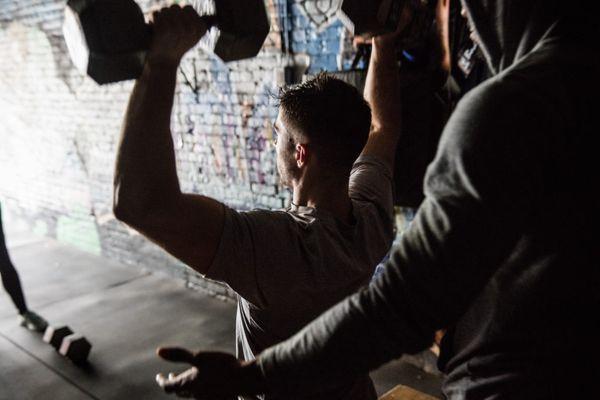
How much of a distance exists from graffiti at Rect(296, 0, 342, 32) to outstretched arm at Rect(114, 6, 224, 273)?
80.6 inches

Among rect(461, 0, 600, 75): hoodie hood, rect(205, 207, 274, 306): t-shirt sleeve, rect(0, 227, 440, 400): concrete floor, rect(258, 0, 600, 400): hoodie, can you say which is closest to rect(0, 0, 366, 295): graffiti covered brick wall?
rect(0, 227, 440, 400): concrete floor

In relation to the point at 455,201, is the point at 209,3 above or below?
above

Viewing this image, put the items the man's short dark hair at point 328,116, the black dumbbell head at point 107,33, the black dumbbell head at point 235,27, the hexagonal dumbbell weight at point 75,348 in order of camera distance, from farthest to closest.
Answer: the hexagonal dumbbell weight at point 75,348, the man's short dark hair at point 328,116, the black dumbbell head at point 235,27, the black dumbbell head at point 107,33

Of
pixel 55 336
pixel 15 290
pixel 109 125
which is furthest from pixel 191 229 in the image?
pixel 109 125

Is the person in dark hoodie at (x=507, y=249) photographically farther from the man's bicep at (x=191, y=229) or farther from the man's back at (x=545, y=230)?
the man's bicep at (x=191, y=229)

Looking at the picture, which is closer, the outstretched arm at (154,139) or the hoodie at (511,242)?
the hoodie at (511,242)

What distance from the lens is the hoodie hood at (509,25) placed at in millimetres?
786

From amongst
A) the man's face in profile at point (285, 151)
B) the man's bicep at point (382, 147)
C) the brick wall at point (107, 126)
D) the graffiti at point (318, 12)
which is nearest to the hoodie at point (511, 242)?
the man's face in profile at point (285, 151)

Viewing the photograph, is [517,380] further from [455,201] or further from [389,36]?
[389,36]

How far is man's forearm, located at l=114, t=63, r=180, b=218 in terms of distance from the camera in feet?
3.26

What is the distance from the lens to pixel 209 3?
109cm

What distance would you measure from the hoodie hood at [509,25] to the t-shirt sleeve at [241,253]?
0.62m

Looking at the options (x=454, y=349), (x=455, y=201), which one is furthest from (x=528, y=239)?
(x=454, y=349)

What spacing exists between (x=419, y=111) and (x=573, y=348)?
1.75m
